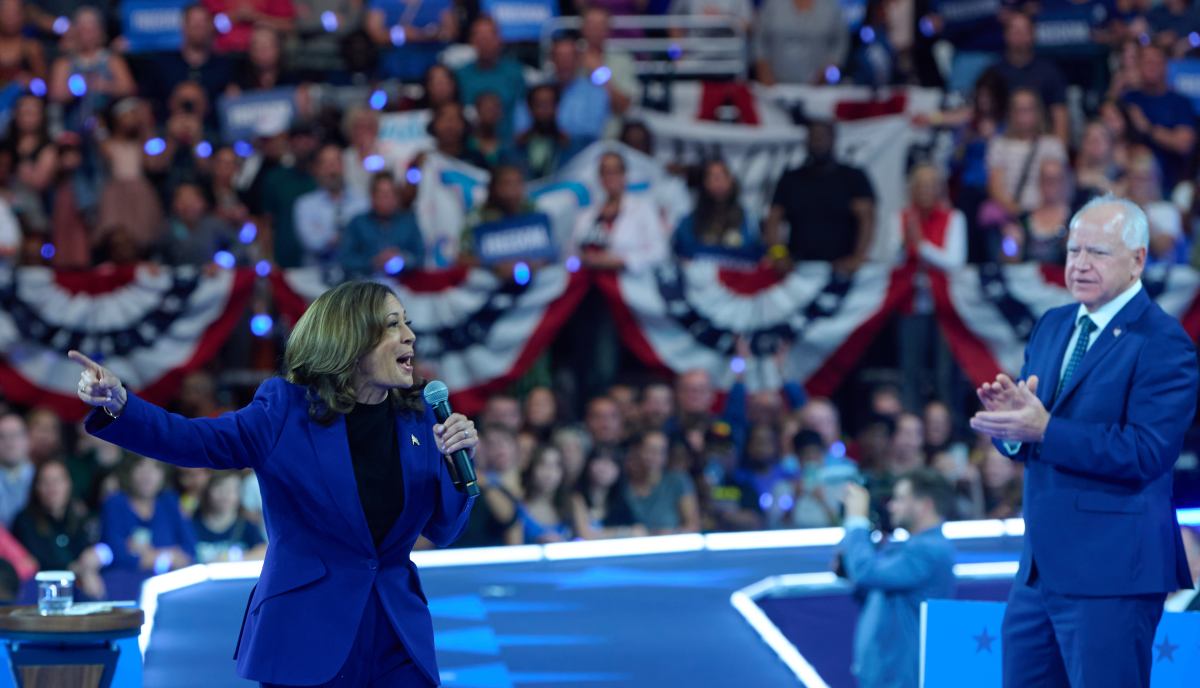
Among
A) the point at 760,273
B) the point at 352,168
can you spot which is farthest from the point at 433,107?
the point at 760,273

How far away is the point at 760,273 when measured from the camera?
1144 cm

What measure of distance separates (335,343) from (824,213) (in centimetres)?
820

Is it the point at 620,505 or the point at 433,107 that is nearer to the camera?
the point at 620,505

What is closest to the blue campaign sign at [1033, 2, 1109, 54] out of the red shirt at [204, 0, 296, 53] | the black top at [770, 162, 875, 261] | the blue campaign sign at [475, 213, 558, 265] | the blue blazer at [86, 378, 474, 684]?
the black top at [770, 162, 875, 261]

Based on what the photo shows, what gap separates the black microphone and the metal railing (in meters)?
9.43

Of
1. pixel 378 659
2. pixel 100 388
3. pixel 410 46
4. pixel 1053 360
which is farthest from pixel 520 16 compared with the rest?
pixel 100 388

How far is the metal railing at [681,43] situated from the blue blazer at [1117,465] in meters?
9.03

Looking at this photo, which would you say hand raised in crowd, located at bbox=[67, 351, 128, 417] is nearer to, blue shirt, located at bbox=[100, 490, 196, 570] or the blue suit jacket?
the blue suit jacket

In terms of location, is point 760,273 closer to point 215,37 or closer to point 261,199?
point 261,199

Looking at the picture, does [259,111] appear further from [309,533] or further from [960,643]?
[309,533]

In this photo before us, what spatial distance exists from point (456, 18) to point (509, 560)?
5.15m

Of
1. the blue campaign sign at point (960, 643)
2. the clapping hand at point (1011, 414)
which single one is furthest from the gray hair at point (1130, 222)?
the blue campaign sign at point (960, 643)

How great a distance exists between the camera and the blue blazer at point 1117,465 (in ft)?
15.5

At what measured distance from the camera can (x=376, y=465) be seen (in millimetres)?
4488
